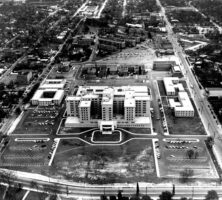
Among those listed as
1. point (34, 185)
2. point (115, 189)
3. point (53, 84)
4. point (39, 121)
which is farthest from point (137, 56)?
point (34, 185)

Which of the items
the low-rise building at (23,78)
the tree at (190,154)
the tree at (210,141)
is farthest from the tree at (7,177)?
the low-rise building at (23,78)

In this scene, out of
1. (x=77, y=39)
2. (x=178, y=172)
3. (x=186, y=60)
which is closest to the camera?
(x=178, y=172)

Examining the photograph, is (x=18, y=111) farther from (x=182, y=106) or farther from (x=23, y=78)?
(x=182, y=106)

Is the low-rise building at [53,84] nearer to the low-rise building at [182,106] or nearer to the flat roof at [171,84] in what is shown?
the flat roof at [171,84]

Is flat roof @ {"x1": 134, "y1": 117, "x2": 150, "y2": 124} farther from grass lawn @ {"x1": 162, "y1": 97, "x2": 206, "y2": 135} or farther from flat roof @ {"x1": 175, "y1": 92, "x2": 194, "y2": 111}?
flat roof @ {"x1": 175, "y1": 92, "x2": 194, "y2": 111}

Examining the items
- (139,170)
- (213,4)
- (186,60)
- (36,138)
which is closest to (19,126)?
(36,138)

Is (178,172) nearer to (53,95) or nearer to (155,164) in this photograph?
(155,164)

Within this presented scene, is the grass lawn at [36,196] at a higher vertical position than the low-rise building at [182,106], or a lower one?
lower
